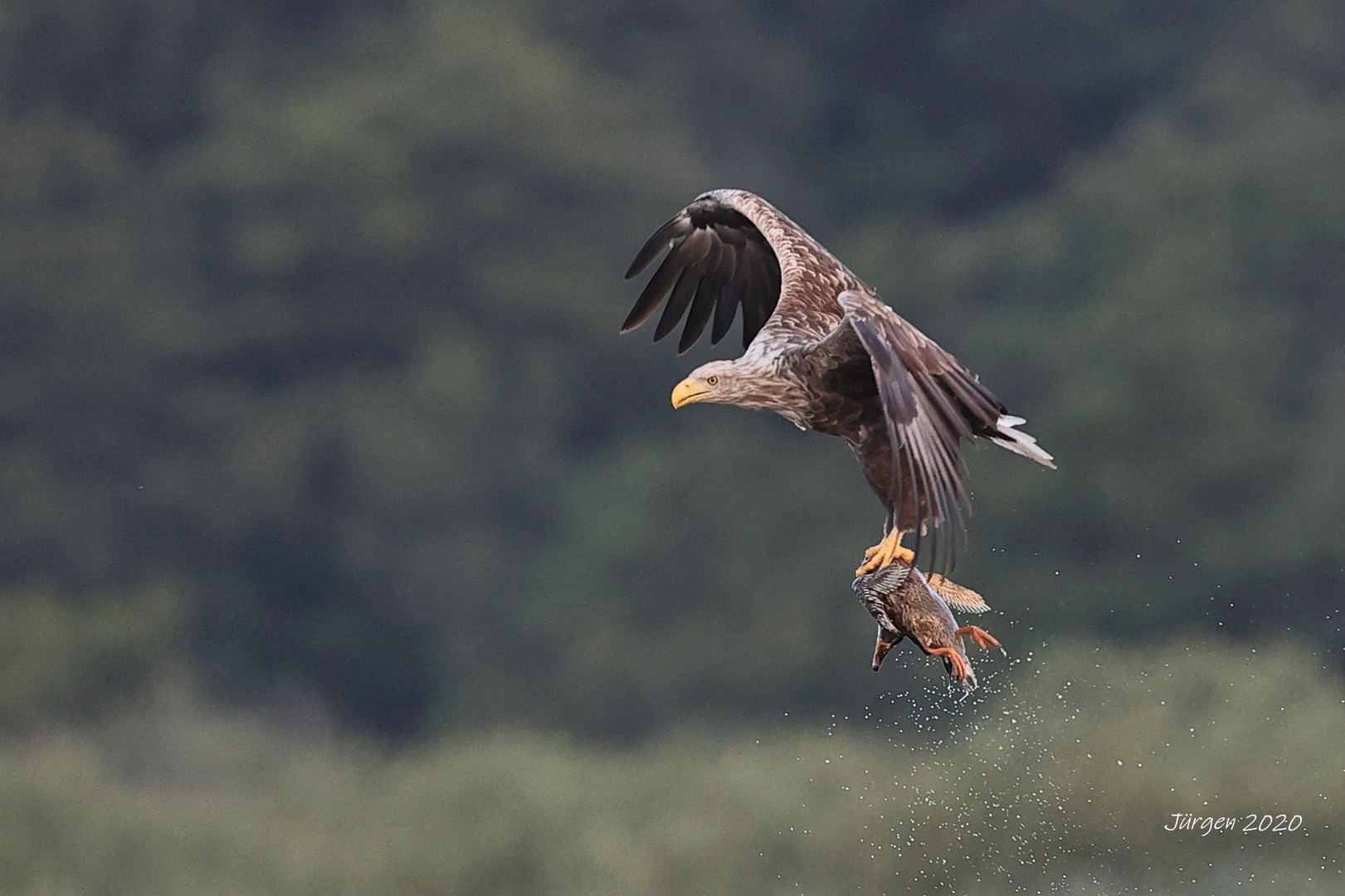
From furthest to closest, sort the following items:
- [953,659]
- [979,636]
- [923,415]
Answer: [923,415] < [979,636] < [953,659]

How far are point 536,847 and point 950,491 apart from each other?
12350 mm

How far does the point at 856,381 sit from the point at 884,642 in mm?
1383

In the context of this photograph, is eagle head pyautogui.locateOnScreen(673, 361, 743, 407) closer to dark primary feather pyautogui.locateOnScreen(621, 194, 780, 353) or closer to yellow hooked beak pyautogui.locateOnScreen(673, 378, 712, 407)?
yellow hooked beak pyautogui.locateOnScreen(673, 378, 712, 407)

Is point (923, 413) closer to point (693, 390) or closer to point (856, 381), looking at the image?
point (856, 381)

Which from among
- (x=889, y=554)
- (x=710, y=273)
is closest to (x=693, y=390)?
(x=889, y=554)

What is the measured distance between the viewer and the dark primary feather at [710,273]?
11.9 metres

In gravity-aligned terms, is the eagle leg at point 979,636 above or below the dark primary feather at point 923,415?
below

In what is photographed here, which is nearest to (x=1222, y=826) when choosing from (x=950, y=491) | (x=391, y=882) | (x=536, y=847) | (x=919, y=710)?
(x=919, y=710)

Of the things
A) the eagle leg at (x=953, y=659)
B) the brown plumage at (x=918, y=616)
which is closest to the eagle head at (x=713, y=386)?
the brown plumage at (x=918, y=616)

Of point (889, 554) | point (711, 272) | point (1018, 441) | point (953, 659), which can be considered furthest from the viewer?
point (711, 272)

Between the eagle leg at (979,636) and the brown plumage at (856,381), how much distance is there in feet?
0.99

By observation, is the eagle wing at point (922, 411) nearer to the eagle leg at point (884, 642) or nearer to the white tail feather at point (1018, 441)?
the white tail feather at point (1018, 441)

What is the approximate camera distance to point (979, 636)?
28.8ft

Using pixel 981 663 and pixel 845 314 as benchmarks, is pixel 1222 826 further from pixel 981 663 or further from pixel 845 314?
pixel 845 314
